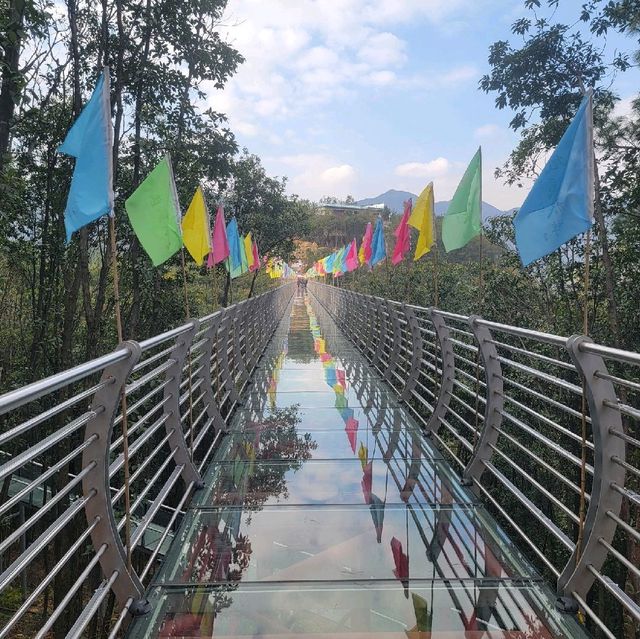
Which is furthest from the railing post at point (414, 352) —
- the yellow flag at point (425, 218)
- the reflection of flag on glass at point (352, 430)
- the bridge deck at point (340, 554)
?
the yellow flag at point (425, 218)

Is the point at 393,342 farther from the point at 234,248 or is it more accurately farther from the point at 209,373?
the point at 234,248

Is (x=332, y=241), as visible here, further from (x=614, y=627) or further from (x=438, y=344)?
(x=438, y=344)

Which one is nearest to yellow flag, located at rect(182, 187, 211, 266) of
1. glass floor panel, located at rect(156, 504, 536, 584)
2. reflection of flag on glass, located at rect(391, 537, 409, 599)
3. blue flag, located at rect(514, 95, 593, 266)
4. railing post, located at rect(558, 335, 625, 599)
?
glass floor panel, located at rect(156, 504, 536, 584)

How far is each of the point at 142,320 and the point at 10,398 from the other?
434 inches

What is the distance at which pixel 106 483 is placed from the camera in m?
2.17

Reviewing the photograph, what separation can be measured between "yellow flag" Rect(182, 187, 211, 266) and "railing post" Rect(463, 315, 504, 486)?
12.7 ft

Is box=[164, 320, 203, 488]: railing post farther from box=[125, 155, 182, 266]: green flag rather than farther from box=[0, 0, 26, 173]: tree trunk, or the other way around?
box=[0, 0, 26, 173]: tree trunk

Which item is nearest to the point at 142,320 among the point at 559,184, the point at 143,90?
the point at 143,90

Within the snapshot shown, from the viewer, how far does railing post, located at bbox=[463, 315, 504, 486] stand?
11.4 ft

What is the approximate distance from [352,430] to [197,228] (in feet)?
9.73

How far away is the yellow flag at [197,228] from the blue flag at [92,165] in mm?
3238

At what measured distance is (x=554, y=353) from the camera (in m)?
9.79

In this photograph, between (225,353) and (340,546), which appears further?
(225,353)

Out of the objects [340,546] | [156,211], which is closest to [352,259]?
[156,211]
